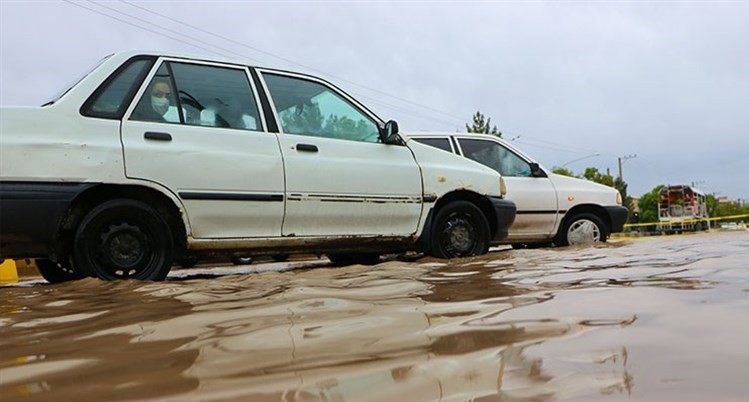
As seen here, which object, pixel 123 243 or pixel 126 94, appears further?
pixel 126 94

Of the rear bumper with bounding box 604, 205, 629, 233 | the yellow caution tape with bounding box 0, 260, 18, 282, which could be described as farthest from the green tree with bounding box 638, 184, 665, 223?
the yellow caution tape with bounding box 0, 260, 18, 282

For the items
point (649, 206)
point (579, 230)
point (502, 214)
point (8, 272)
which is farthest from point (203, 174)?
point (649, 206)

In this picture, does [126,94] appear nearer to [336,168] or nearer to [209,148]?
[209,148]

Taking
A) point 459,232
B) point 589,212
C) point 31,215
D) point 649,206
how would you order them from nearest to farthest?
point 31,215, point 459,232, point 589,212, point 649,206

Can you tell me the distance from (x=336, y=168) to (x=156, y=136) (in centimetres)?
129

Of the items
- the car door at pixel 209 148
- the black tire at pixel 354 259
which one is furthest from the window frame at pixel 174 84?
the black tire at pixel 354 259

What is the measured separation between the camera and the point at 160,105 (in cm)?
372

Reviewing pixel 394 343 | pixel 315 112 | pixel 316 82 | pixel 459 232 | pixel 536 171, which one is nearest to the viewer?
pixel 394 343

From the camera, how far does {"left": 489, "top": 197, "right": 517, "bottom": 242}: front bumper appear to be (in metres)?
5.23

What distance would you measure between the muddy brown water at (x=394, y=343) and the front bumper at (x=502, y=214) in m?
2.44

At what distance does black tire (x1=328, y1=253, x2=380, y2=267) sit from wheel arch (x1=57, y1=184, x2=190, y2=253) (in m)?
2.12

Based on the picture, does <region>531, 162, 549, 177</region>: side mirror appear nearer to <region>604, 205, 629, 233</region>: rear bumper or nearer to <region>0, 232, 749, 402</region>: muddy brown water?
<region>604, 205, 629, 233</region>: rear bumper

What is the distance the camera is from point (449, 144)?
23.2 feet

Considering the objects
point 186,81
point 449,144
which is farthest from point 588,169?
point 186,81
